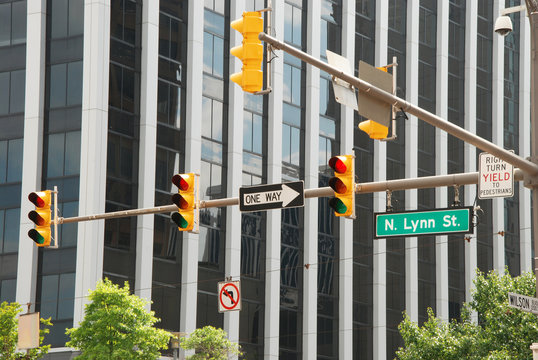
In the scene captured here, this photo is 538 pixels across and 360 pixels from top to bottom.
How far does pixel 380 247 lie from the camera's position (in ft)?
194

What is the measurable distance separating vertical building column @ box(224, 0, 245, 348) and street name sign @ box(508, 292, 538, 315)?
113ft

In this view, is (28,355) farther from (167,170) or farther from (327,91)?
(327,91)

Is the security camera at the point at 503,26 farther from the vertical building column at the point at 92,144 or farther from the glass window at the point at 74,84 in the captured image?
the glass window at the point at 74,84

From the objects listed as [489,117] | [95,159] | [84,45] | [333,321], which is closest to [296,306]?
[333,321]

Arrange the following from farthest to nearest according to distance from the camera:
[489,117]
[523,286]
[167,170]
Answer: [489,117] → [167,170] → [523,286]

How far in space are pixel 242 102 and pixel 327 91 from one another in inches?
319

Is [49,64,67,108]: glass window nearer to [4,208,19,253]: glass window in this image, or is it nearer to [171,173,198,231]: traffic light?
[4,208,19,253]: glass window

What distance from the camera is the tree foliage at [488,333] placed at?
37.1 meters

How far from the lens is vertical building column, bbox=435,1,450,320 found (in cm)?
6278

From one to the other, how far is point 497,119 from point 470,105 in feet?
10.2

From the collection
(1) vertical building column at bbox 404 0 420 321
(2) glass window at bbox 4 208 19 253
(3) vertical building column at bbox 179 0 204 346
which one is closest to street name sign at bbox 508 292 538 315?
(3) vertical building column at bbox 179 0 204 346

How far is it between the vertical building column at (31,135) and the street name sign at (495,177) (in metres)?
33.0

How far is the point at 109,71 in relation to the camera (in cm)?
4666

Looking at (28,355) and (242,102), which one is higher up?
(242,102)
